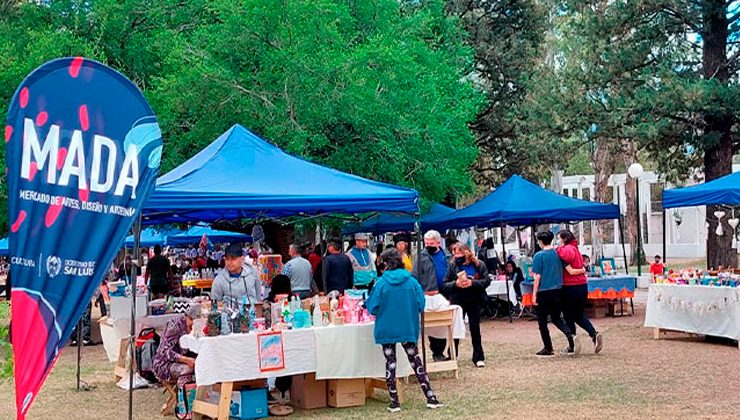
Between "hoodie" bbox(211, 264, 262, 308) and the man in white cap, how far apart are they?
5222 mm

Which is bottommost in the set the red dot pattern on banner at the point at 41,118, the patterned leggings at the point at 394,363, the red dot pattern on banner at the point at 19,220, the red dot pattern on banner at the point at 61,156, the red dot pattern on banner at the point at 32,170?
the patterned leggings at the point at 394,363

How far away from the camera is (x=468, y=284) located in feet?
34.6

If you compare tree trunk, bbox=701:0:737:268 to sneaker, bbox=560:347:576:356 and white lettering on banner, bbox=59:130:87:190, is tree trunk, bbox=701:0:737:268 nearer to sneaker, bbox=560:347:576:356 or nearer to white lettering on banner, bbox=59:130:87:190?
sneaker, bbox=560:347:576:356

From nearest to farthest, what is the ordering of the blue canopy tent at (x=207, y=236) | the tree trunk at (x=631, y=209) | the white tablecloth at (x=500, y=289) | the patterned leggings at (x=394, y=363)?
the patterned leggings at (x=394, y=363), the white tablecloth at (x=500, y=289), the blue canopy tent at (x=207, y=236), the tree trunk at (x=631, y=209)

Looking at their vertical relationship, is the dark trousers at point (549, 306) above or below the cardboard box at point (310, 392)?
above

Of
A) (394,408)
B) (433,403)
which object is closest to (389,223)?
(433,403)

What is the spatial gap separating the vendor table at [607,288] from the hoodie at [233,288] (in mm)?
8345

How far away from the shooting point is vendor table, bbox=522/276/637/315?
16469 millimetres

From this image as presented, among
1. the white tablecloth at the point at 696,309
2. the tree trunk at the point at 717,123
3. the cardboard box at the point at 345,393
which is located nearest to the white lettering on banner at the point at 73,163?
the cardboard box at the point at 345,393

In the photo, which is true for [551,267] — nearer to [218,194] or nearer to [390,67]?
[218,194]

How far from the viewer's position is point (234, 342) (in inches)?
314

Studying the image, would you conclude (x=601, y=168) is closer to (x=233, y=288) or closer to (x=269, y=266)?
(x=269, y=266)

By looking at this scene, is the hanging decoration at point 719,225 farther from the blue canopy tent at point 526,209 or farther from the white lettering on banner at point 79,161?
the white lettering on banner at point 79,161

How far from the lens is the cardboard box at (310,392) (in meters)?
8.79
